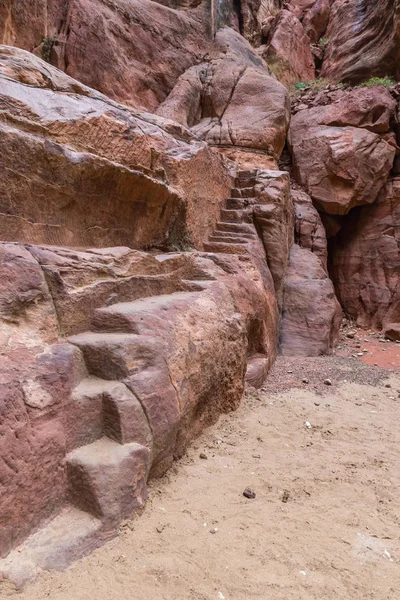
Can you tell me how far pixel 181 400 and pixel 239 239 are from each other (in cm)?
399

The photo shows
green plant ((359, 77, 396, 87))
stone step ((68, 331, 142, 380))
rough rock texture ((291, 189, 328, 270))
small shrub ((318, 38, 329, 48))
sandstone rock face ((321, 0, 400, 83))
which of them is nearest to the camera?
stone step ((68, 331, 142, 380))

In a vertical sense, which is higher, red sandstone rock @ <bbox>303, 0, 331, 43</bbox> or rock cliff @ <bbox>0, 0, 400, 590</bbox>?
red sandstone rock @ <bbox>303, 0, 331, 43</bbox>

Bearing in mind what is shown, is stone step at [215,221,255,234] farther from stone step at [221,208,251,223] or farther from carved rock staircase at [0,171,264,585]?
carved rock staircase at [0,171,264,585]

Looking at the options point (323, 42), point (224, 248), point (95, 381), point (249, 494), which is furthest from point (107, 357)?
point (323, 42)

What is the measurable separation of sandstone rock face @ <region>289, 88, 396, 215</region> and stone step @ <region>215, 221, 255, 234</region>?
4.59 meters

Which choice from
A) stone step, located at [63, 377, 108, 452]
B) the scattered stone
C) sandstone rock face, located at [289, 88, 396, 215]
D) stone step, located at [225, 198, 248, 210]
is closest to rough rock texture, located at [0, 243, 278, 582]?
stone step, located at [63, 377, 108, 452]

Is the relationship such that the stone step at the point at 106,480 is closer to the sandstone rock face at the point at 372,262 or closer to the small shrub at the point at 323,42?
the sandstone rock face at the point at 372,262

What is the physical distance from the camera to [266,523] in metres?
2.33

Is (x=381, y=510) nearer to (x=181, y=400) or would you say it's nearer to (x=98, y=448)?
(x=181, y=400)

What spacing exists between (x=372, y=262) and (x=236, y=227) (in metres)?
6.04

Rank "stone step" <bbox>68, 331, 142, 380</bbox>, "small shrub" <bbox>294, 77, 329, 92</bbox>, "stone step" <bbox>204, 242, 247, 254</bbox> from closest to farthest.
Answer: "stone step" <bbox>68, 331, 142, 380</bbox>
"stone step" <bbox>204, 242, 247, 254</bbox>
"small shrub" <bbox>294, 77, 329, 92</bbox>

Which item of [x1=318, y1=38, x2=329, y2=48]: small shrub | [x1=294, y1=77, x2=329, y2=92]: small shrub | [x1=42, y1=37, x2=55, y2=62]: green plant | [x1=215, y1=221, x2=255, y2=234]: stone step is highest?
[x1=318, y1=38, x2=329, y2=48]: small shrub

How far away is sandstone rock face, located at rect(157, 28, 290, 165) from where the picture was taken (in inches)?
364

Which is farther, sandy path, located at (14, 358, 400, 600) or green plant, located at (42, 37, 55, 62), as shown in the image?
green plant, located at (42, 37, 55, 62)
